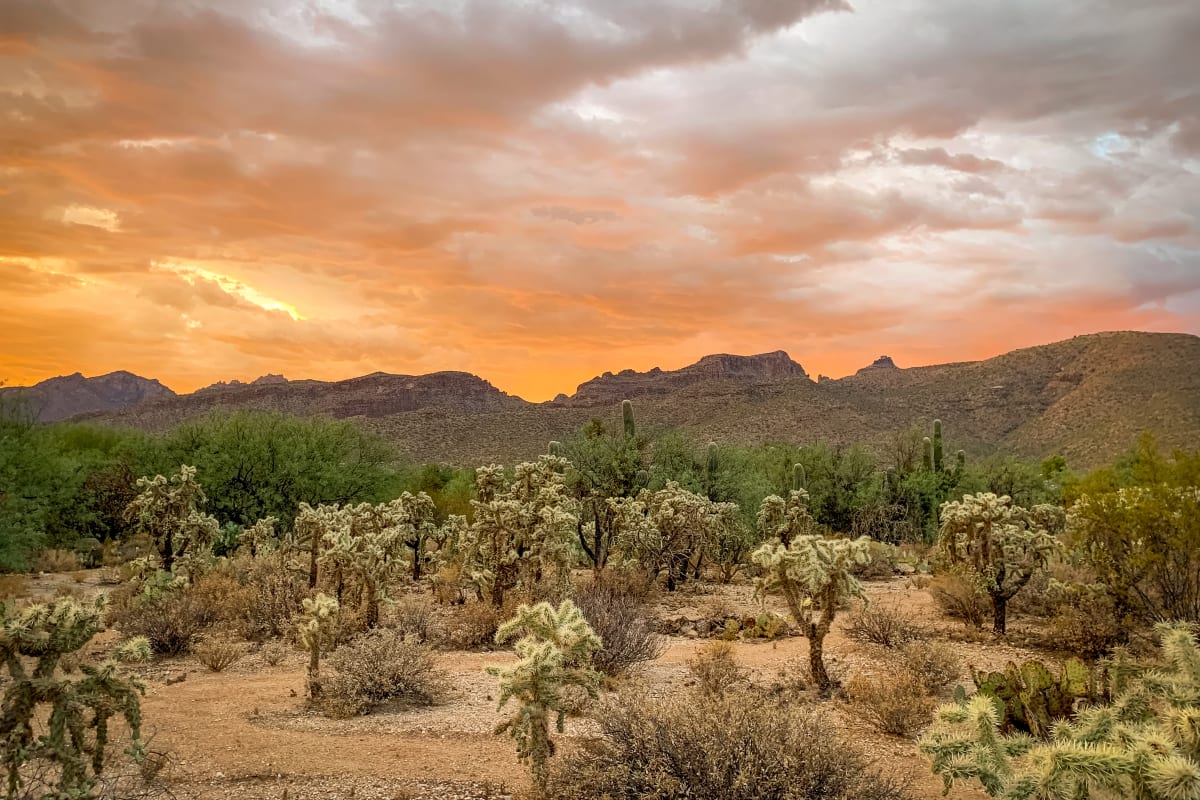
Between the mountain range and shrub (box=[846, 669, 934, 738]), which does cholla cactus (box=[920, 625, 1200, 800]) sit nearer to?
shrub (box=[846, 669, 934, 738])

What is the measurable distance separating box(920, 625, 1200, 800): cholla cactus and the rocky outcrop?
81.9 m

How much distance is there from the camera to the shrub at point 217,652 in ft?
34.9

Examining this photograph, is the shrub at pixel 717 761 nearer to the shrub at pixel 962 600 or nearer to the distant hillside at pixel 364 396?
the shrub at pixel 962 600

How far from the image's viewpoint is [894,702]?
8086mm

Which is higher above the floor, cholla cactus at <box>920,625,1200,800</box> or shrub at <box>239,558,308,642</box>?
cholla cactus at <box>920,625,1200,800</box>

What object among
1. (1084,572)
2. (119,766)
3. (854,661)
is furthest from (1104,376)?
(119,766)

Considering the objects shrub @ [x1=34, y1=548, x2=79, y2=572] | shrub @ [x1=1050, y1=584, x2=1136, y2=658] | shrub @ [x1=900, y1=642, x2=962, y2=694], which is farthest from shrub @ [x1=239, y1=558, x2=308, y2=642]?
shrub @ [x1=1050, y1=584, x2=1136, y2=658]

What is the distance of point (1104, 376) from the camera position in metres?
56.4

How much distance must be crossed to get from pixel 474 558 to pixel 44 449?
18360 millimetres

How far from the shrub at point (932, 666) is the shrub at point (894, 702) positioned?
0.28 metres

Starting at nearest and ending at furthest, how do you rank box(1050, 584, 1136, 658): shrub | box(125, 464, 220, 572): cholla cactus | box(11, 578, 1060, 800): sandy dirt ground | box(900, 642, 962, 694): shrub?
box(11, 578, 1060, 800): sandy dirt ground → box(900, 642, 962, 694): shrub → box(1050, 584, 1136, 658): shrub → box(125, 464, 220, 572): cholla cactus

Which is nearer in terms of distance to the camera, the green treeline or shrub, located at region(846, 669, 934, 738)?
shrub, located at region(846, 669, 934, 738)

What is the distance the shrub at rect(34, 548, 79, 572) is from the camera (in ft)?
69.6

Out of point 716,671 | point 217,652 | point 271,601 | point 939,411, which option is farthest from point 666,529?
point 939,411
